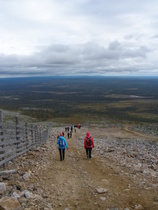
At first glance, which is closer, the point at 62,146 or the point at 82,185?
the point at 82,185

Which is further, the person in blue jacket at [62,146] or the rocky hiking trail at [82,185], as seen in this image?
the person in blue jacket at [62,146]

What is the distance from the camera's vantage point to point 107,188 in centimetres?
724

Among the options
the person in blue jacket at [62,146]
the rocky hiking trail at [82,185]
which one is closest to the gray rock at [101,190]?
the rocky hiking trail at [82,185]

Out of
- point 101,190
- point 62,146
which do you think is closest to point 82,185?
point 101,190

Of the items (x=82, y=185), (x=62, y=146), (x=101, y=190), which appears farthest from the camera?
(x=62, y=146)

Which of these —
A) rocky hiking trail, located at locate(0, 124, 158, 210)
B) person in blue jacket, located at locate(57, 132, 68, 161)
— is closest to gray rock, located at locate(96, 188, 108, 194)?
rocky hiking trail, located at locate(0, 124, 158, 210)

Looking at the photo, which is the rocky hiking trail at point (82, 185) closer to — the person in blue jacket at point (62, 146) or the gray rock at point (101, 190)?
the gray rock at point (101, 190)

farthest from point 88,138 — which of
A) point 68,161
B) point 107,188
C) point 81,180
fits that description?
point 107,188

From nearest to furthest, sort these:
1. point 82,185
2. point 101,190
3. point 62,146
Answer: point 101,190 < point 82,185 < point 62,146

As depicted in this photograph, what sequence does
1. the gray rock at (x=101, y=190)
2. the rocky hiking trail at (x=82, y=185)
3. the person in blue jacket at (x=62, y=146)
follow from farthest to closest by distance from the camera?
the person in blue jacket at (x=62, y=146) < the gray rock at (x=101, y=190) < the rocky hiking trail at (x=82, y=185)

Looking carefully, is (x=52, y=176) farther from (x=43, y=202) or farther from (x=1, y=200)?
(x=1, y=200)

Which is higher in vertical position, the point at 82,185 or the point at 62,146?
the point at 62,146

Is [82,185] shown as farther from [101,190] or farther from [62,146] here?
[62,146]

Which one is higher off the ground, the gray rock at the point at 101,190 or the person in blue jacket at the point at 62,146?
the person in blue jacket at the point at 62,146
